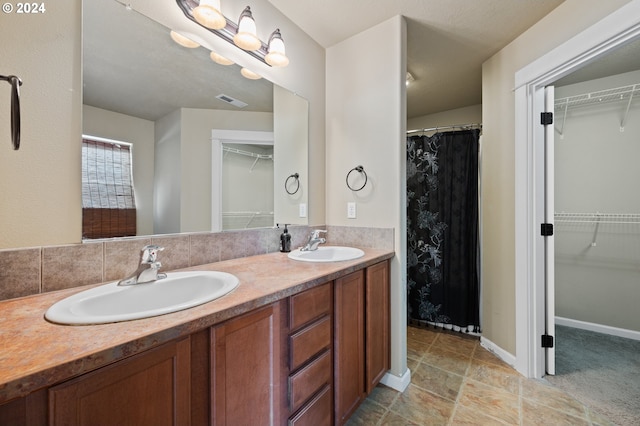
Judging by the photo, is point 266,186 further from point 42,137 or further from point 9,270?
point 9,270

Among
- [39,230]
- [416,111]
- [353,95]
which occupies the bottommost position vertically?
[39,230]

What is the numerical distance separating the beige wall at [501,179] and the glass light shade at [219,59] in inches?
80.1

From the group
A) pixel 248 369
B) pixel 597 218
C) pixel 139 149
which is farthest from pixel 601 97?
pixel 139 149

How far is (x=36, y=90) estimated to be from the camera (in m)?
0.85

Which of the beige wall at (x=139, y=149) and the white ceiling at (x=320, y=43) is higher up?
the white ceiling at (x=320, y=43)

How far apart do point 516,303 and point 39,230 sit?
2675mm

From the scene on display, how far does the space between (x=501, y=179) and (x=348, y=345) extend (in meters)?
1.79

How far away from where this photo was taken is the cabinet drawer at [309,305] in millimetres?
991

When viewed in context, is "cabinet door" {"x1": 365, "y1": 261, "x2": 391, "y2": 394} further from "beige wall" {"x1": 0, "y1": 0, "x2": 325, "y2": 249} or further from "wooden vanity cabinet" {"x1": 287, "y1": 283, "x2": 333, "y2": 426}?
"beige wall" {"x1": 0, "y1": 0, "x2": 325, "y2": 249}

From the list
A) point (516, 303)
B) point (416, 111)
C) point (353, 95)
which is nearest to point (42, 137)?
point (353, 95)

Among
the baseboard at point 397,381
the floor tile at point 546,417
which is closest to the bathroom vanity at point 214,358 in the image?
the baseboard at point 397,381

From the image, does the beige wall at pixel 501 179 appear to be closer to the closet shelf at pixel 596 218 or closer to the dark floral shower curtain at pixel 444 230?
the dark floral shower curtain at pixel 444 230

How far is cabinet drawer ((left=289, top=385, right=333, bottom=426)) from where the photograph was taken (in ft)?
3.36

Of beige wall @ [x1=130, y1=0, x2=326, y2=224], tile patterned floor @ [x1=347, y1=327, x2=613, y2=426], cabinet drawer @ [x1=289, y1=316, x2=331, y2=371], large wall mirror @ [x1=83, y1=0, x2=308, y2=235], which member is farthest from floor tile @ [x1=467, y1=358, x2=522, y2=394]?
large wall mirror @ [x1=83, y1=0, x2=308, y2=235]
